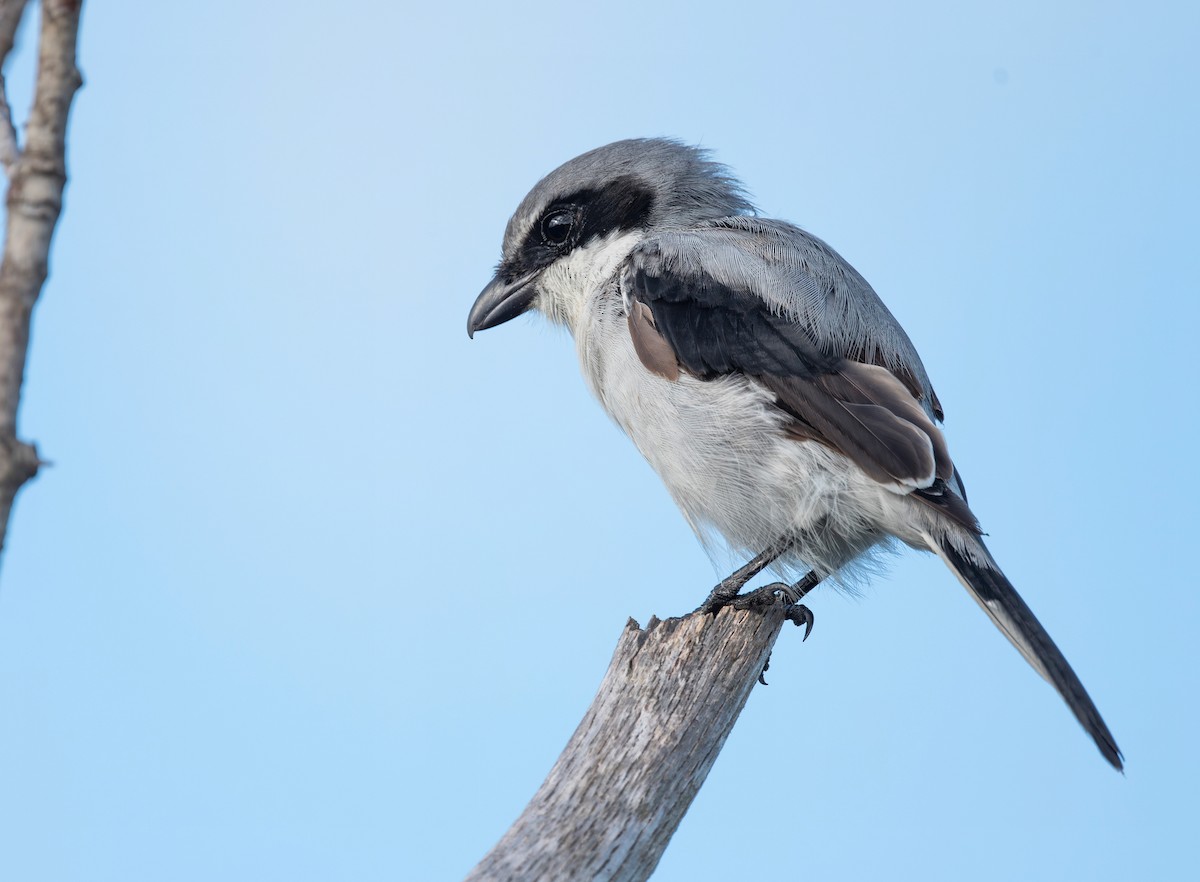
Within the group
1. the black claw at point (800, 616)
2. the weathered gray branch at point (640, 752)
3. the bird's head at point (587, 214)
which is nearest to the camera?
the weathered gray branch at point (640, 752)

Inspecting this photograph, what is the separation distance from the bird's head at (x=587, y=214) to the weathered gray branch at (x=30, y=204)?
3091 mm

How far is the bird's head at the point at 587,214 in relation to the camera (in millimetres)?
4688

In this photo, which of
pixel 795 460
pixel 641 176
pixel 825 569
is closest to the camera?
pixel 795 460

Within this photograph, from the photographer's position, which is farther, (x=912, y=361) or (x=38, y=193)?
(x=912, y=361)

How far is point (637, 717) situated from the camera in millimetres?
3232

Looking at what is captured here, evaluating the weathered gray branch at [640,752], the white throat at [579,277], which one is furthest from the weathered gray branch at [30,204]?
the white throat at [579,277]

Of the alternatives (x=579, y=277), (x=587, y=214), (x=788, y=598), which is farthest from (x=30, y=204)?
(x=587, y=214)

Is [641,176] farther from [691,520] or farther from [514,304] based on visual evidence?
[691,520]

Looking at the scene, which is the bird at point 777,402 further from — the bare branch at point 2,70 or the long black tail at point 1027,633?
the bare branch at point 2,70

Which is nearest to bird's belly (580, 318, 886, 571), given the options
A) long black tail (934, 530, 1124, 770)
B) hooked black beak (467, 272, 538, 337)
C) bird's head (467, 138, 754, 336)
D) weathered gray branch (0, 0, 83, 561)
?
long black tail (934, 530, 1124, 770)

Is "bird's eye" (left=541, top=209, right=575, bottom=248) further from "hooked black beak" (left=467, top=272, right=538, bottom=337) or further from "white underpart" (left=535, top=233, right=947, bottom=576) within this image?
"white underpart" (left=535, top=233, right=947, bottom=576)

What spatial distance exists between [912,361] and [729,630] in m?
1.33

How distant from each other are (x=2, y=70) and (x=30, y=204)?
1.06 ft

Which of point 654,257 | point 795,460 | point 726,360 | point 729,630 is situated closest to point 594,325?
point 654,257
